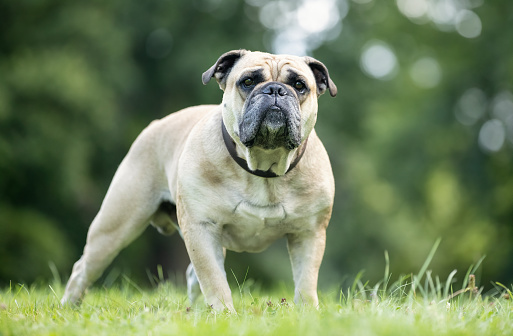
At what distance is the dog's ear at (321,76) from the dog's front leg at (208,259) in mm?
1354

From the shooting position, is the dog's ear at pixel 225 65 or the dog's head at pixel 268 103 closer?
the dog's head at pixel 268 103

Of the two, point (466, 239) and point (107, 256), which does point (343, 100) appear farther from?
point (107, 256)

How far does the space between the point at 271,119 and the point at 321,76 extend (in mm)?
906

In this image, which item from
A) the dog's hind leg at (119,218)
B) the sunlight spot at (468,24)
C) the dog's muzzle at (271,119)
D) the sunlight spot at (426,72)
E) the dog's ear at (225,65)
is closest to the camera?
the dog's muzzle at (271,119)

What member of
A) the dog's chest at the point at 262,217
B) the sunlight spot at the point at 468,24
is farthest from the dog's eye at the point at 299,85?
the sunlight spot at the point at 468,24

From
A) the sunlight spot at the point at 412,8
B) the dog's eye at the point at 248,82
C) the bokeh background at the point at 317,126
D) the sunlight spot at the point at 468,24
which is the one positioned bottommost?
the bokeh background at the point at 317,126

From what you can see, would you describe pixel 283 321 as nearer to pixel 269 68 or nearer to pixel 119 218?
pixel 269 68

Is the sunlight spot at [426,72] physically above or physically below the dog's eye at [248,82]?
below

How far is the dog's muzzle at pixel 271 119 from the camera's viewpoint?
418 cm

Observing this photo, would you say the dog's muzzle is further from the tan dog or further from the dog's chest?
the dog's chest

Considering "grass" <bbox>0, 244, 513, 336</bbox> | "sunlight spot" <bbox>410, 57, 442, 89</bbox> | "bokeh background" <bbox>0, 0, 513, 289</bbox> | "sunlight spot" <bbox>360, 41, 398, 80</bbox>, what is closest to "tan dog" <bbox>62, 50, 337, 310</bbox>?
"grass" <bbox>0, 244, 513, 336</bbox>

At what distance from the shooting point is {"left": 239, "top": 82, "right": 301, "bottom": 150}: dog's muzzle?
13.7 ft

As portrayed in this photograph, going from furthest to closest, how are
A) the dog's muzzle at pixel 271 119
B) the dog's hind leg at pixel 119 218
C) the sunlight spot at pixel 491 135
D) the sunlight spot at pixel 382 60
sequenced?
the sunlight spot at pixel 382 60 → the sunlight spot at pixel 491 135 → the dog's hind leg at pixel 119 218 → the dog's muzzle at pixel 271 119

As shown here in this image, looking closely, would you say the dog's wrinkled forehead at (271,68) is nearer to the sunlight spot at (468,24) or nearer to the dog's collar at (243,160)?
the dog's collar at (243,160)
